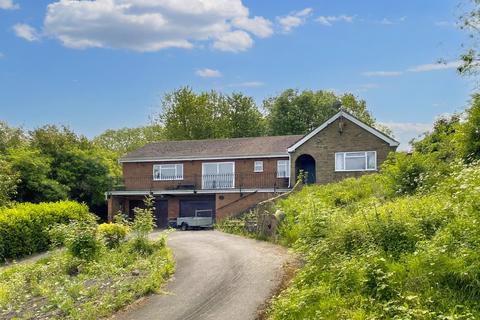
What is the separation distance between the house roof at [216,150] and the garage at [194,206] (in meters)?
3.30

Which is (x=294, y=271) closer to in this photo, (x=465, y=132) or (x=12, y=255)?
(x=465, y=132)

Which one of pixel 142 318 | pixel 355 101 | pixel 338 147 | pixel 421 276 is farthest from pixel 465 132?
pixel 355 101

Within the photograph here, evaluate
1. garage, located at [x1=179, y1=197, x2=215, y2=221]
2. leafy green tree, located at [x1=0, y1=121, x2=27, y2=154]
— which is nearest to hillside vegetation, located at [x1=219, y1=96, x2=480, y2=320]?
garage, located at [x1=179, y1=197, x2=215, y2=221]

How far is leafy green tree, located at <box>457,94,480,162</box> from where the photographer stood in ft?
45.3

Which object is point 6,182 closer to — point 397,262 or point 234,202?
point 234,202

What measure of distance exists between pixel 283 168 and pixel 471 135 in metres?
21.2

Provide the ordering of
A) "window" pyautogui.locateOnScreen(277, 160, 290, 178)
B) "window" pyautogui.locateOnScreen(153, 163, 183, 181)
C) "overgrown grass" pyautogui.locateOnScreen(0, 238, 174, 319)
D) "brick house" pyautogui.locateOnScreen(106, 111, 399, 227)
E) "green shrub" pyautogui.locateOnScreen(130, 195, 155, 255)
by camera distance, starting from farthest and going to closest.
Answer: "window" pyautogui.locateOnScreen(153, 163, 183, 181) → "window" pyautogui.locateOnScreen(277, 160, 290, 178) → "brick house" pyautogui.locateOnScreen(106, 111, 399, 227) → "green shrub" pyautogui.locateOnScreen(130, 195, 155, 255) → "overgrown grass" pyautogui.locateOnScreen(0, 238, 174, 319)

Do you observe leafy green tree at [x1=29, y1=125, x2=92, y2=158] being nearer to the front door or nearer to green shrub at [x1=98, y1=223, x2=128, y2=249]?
the front door

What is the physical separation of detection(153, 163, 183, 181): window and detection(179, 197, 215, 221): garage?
2.35 metres

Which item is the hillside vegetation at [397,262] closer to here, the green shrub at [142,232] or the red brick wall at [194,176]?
the green shrub at [142,232]

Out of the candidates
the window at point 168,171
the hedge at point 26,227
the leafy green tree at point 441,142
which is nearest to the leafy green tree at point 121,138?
the window at point 168,171

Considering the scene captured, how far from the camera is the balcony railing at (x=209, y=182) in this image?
3488 centimetres

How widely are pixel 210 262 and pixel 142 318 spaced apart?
188 inches

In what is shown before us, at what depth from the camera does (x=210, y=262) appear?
47.3 ft
